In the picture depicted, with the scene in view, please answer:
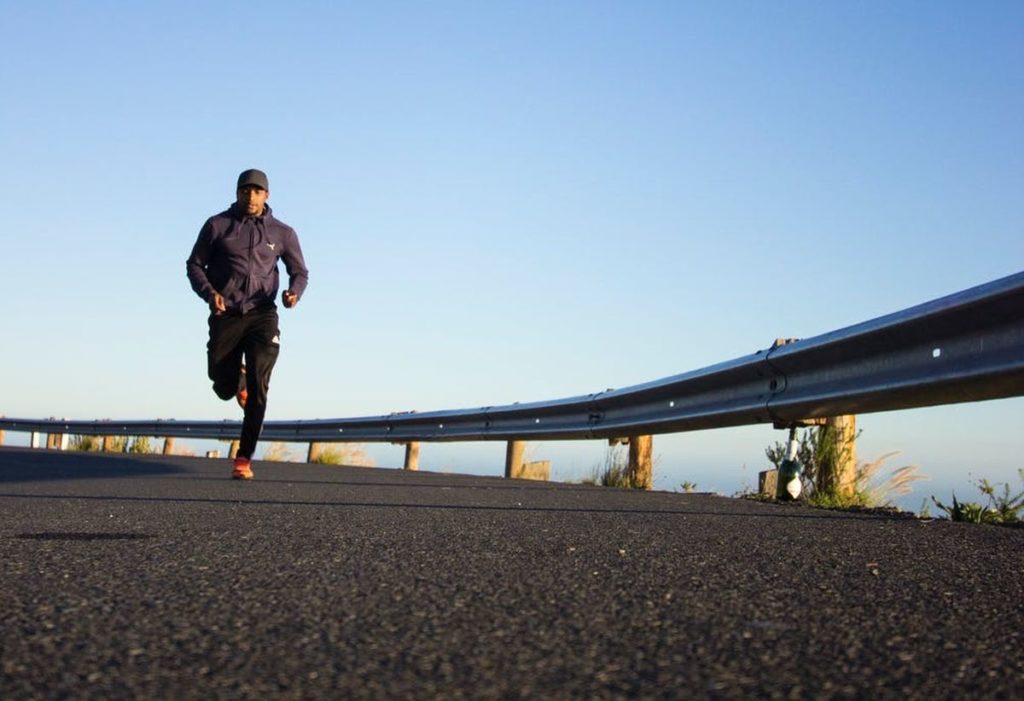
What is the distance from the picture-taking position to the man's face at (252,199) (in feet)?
32.9

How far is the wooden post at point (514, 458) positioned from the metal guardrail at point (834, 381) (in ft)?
0.64

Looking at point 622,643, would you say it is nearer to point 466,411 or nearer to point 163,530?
point 163,530

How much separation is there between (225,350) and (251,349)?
229 millimetres

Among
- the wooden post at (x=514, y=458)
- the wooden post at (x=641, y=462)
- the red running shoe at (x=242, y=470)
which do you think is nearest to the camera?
the red running shoe at (x=242, y=470)

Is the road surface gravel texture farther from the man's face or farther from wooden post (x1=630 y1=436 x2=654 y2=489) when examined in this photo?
wooden post (x1=630 y1=436 x2=654 y2=489)

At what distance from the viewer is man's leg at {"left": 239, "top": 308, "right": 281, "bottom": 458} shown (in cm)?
1017

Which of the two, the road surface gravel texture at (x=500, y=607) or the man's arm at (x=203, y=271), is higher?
the man's arm at (x=203, y=271)

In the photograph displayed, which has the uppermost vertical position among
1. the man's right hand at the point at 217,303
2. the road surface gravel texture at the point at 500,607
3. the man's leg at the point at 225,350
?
the man's right hand at the point at 217,303

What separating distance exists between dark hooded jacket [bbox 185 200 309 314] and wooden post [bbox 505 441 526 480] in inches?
123

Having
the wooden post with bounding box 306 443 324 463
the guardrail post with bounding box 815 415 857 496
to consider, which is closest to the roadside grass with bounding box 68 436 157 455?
the wooden post with bounding box 306 443 324 463

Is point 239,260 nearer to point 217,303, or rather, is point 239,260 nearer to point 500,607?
point 217,303

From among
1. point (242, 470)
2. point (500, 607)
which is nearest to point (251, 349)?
point (242, 470)

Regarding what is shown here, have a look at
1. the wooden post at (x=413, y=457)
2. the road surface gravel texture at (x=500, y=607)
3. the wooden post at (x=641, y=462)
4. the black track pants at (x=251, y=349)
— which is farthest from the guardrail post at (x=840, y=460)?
the wooden post at (x=413, y=457)

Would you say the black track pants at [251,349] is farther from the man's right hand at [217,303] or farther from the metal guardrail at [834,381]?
the metal guardrail at [834,381]
